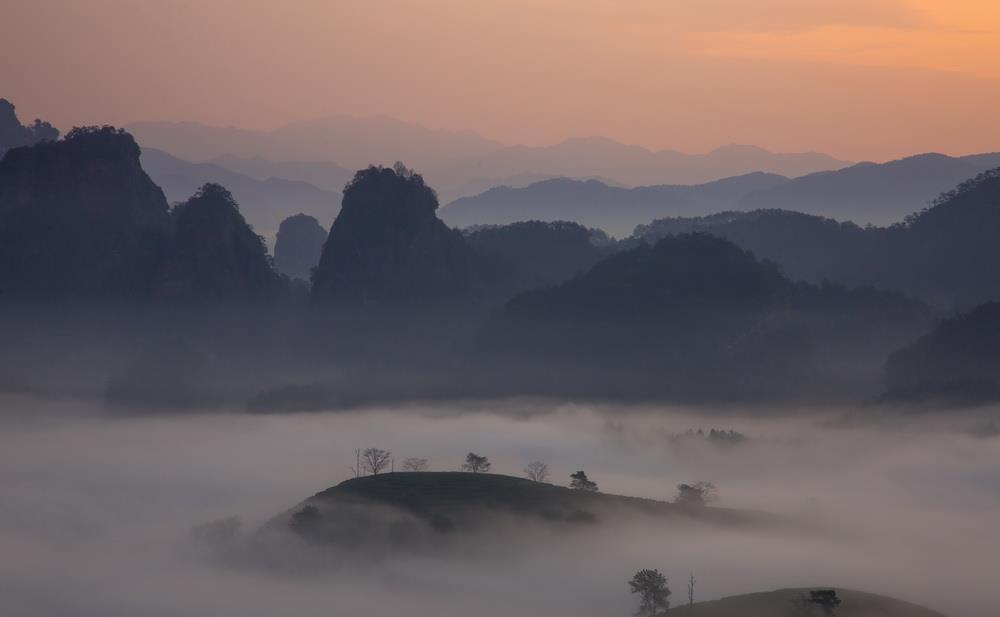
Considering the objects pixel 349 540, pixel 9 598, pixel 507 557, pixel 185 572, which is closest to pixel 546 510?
pixel 507 557

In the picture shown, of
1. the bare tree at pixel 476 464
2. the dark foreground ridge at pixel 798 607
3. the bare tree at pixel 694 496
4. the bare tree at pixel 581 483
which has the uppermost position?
the bare tree at pixel 476 464

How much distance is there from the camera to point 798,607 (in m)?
117

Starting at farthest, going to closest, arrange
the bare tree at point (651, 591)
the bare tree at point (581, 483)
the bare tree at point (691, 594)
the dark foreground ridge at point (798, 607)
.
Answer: the bare tree at point (581, 483) < the bare tree at point (651, 591) < the bare tree at point (691, 594) < the dark foreground ridge at point (798, 607)

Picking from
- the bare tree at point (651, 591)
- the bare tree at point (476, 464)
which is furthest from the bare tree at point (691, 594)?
the bare tree at point (476, 464)

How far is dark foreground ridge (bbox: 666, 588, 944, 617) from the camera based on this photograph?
117m

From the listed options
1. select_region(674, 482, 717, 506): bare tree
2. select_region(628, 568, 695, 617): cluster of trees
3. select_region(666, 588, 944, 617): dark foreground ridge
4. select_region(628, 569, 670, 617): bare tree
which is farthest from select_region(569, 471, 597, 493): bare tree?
select_region(666, 588, 944, 617): dark foreground ridge

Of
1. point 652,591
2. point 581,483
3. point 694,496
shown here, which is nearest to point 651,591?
point 652,591

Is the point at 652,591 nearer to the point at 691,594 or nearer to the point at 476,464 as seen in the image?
the point at 691,594

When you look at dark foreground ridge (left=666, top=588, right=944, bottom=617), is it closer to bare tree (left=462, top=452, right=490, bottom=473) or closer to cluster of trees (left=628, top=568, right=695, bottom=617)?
cluster of trees (left=628, top=568, right=695, bottom=617)

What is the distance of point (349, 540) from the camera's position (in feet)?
504

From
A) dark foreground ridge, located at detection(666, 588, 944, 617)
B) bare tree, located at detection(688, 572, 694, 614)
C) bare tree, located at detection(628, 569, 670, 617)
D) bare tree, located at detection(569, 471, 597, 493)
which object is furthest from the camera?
bare tree, located at detection(569, 471, 597, 493)

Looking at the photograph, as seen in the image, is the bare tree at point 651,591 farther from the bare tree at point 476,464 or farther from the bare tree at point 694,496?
the bare tree at point 476,464

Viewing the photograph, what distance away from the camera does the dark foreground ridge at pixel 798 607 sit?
116750 millimetres

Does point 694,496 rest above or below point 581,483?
below
